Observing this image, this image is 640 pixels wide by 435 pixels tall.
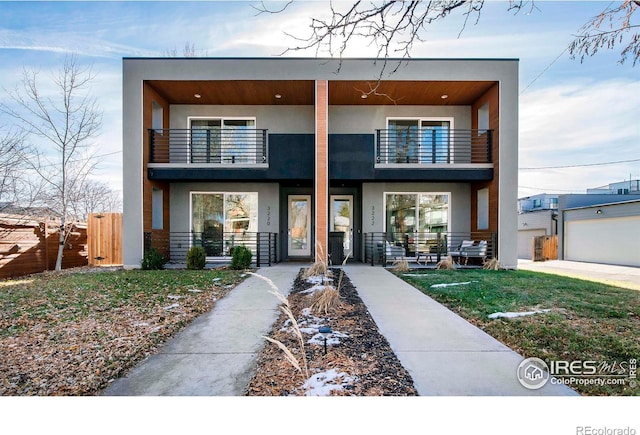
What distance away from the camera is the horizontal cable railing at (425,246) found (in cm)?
1018

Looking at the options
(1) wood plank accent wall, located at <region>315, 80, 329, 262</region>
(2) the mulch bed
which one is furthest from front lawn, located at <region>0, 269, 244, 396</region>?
(1) wood plank accent wall, located at <region>315, 80, 329, 262</region>

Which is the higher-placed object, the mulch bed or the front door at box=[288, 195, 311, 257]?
the front door at box=[288, 195, 311, 257]

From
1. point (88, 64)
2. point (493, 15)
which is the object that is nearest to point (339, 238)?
point (493, 15)

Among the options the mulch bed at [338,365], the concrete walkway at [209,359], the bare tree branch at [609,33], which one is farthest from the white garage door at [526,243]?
the concrete walkway at [209,359]

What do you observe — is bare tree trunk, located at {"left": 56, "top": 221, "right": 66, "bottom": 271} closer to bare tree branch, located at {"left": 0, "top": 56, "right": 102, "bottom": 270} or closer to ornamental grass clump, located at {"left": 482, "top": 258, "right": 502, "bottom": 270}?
bare tree branch, located at {"left": 0, "top": 56, "right": 102, "bottom": 270}

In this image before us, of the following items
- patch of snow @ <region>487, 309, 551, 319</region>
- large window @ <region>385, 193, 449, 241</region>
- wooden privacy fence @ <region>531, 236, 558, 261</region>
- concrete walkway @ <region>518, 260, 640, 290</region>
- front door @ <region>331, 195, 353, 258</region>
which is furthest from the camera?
wooden privacy fence @ <region>531, 236, 558, 261</region>

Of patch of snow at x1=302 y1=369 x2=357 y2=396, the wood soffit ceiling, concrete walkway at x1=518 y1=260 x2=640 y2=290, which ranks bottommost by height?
concrete walkway at x1=518 y1=260 x2=640 y2=290

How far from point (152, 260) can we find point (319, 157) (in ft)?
19.6

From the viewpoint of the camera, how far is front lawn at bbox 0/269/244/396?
8.90ft

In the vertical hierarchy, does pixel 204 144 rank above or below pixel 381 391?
above

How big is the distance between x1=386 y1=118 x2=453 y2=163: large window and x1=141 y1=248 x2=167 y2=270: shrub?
8.20m

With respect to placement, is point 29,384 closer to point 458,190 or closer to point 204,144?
point 204,144
